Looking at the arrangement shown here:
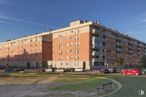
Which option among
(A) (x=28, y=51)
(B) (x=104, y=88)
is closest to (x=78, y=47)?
(A) (x=28, y=51)

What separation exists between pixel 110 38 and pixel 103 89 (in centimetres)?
9863

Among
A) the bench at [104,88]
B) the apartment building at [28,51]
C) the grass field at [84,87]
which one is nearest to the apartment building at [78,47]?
the apartment building at [28,51]

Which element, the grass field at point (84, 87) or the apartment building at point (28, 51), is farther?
the apartment building at point (28, 51)

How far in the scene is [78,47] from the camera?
382ft

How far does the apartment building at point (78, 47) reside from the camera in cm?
11256

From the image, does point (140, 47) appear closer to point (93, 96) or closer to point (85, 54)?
point (85, 54)

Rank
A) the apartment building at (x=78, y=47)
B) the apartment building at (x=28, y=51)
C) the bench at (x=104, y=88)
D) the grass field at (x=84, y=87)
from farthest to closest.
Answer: the apartment building at (x=28, y=51)
the apartment building at (x=78, y=47)
the bench at (x=104, y=88)
the grass field at (x=84, y=87)

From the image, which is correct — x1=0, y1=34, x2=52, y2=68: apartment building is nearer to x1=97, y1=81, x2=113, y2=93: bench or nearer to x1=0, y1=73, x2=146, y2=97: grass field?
x1=0, y1=73, x2=146, y2=97: grass field

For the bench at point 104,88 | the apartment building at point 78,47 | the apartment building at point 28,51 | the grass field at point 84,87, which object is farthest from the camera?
the apartment building at point 28,51

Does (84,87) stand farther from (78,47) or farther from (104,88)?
(78,47)

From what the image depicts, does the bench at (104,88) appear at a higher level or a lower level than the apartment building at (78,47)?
lower

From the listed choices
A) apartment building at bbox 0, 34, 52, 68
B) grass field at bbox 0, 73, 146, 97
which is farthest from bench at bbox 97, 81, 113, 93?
apartment building at bbox 0, 34, 52, 68

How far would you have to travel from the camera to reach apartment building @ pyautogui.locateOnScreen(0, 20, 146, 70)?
112562mm

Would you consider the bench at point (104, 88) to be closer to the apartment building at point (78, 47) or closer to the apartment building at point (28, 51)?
the apartment building at point (78, 47)
